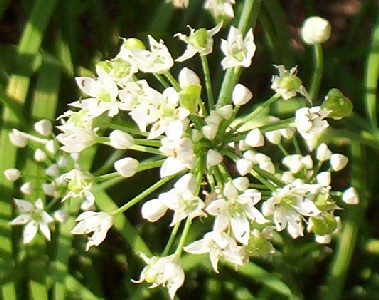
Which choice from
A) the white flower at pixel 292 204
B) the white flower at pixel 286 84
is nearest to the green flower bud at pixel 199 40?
the white flower at pixel 286 84

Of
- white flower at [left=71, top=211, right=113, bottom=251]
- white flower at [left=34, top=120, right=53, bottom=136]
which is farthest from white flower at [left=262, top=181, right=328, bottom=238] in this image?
white flower at [left=34, top=120, right=53, bottom=136]

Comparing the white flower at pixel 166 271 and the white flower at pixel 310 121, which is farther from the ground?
the white flower at pixel 310 121

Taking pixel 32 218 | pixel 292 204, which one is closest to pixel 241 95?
pixel 292 204

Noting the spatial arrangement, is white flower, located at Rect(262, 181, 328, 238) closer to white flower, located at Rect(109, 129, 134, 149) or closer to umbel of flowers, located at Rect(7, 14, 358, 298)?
umbel of flowers, located at Rect(7, 14, 358, 298)

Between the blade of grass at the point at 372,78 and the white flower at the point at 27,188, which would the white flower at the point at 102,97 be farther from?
the blade of grass at the point at 372,78

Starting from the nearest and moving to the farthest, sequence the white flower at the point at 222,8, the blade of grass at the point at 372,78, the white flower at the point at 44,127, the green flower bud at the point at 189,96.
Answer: the green flower bud at the point at 189,96 < the white flower at the point at 222,8 < the white flower at the point at 44,127 < the blade of grass at the point at 372,78

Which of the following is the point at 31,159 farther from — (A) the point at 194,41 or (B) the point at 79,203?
(A) the point at 194,41

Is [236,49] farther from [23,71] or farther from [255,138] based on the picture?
[23,71]
